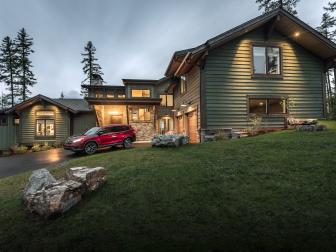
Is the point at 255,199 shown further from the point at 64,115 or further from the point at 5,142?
the point at 5,142

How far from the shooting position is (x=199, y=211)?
12.2ft

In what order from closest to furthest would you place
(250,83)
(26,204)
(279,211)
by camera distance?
(279,211)
(26,204)
(250,83)

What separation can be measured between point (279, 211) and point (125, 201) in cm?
299

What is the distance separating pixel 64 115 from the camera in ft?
66.6

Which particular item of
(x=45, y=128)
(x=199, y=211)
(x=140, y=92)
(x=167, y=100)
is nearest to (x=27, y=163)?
(x=45, y=128)

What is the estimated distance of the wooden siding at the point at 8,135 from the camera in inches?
744

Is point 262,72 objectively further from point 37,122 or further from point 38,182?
point 37,122

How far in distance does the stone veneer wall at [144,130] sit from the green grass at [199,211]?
1337 centimetres

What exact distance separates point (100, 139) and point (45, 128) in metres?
10.6

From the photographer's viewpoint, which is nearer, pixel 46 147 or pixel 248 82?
pixel 248 82

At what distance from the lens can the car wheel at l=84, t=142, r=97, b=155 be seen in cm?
1234

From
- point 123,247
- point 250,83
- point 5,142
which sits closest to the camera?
point 123,247

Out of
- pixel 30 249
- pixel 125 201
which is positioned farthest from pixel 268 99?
pixel 30 249

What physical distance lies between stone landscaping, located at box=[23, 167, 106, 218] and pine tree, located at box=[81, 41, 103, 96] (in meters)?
36.1
